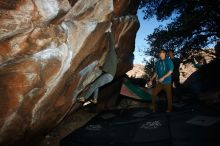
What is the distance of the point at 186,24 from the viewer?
11.8 metres

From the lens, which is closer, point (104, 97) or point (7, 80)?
point (7, 80)

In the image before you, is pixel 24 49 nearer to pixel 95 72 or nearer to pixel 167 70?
pixel 95 72

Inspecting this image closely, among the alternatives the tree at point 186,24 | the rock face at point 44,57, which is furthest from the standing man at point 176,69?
the rock face at point 44,57

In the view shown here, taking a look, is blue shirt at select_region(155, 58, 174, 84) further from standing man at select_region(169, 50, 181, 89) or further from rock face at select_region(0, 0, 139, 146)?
standing man at select_region(169, 50, 181, 89)

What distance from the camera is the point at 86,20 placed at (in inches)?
298

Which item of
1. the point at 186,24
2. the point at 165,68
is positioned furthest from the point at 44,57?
the point at 186,24

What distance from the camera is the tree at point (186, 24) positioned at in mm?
12078

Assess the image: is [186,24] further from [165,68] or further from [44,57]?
[44,57]

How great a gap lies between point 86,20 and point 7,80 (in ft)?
A: 9.74

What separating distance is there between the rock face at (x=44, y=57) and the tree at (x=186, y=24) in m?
5.16

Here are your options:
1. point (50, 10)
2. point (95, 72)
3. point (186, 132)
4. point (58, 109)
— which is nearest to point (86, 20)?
point (50, 10)

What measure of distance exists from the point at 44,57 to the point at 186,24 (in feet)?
25.3

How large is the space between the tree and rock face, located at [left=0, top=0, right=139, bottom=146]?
203 inches

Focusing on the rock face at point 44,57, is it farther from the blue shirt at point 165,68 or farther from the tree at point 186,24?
the tree at point 186,24
